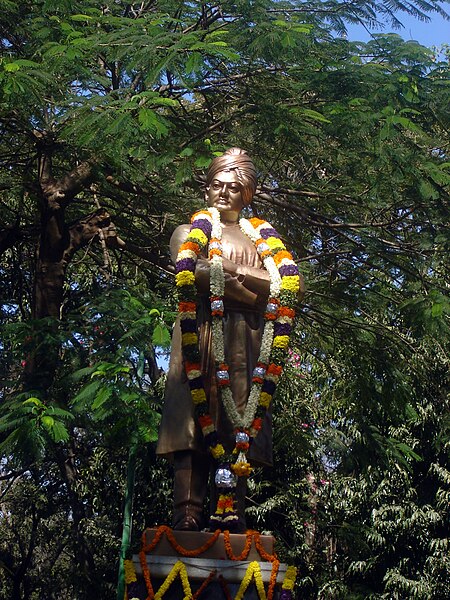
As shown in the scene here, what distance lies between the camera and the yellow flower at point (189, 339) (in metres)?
5.71

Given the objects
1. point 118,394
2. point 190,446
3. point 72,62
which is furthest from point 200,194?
point 190,446

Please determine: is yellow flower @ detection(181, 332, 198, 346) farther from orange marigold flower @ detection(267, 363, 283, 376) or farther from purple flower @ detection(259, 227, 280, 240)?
purple flower @ detection(259, 227, 280, 240)

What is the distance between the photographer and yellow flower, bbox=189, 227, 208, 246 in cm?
A: 586

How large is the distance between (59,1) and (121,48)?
779mm

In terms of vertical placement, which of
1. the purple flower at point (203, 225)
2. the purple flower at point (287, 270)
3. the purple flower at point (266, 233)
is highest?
the purple flower at point (266, 233)

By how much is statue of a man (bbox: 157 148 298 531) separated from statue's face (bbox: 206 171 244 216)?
13 cm

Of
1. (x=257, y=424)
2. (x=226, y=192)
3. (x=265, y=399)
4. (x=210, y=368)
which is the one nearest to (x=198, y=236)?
(x=226, y=192)

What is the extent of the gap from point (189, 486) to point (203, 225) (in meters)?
1.60

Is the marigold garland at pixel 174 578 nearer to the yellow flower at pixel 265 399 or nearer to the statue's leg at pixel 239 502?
the statue's leg at pixel 239 502

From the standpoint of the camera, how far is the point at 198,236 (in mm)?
5879

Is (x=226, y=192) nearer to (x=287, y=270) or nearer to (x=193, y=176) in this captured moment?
(x=287, y=270)

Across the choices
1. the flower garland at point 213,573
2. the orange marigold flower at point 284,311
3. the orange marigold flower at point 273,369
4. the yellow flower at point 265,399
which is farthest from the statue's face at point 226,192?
the flower garland at point 213,573

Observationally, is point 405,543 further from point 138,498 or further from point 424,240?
point 424,240

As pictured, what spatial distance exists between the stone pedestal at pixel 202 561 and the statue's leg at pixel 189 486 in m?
0.26
